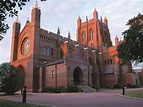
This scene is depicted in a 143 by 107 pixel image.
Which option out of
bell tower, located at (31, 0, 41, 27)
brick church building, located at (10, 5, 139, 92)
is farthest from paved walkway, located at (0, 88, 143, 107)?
bell tower, located at (31, 0, 41, 27)

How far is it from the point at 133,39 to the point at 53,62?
20667mm

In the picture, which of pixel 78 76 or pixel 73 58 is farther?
pixel 78 76

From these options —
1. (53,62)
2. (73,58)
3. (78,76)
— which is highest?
(73,58)

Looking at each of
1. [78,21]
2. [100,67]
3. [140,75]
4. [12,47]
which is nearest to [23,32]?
[12,47]

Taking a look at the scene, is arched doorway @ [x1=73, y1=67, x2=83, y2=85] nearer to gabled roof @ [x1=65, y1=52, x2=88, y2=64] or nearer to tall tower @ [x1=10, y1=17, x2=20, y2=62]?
gabled roof @ [x1=65, y1=52, x2=88, y2=64]

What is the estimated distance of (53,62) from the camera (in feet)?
116

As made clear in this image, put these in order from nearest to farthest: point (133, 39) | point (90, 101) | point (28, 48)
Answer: point (90, 101)
point (133, 39)
point (28, 48)

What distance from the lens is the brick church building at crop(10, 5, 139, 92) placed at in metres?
33.5

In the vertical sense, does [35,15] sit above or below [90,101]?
above

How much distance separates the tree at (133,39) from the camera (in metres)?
18.0

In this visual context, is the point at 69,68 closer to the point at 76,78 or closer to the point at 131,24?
the point at 76,78

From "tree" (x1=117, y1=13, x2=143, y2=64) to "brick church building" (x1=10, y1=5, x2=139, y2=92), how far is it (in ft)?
24.9

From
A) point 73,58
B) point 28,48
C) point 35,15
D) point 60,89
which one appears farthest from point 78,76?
point 35,15

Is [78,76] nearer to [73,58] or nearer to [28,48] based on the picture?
[73,58]
